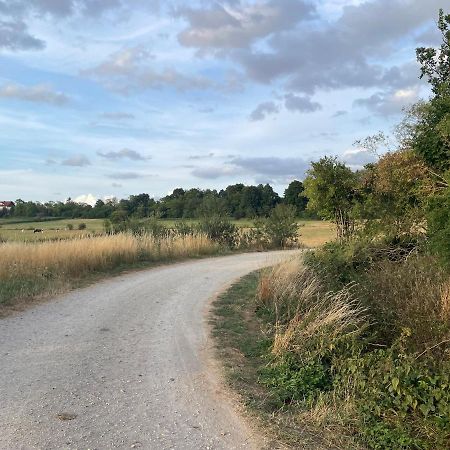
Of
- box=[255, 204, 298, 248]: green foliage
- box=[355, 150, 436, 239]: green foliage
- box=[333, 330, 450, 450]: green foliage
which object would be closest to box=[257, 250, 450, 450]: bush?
box=[333, 330, 450, 450]: green foliage

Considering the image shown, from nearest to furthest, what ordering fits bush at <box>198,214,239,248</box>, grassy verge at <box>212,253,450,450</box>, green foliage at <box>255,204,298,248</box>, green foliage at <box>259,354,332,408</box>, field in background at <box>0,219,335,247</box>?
grassy verge at <box>212,253,450,450</box>
green foliage at <box>259,354,332,408</box>
field in background at <box>0,219,335,247</box>
bush at <box>198,214,239,248</box>
green foliage at <box>255,204,298,248</box>

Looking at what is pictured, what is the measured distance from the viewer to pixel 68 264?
47.8ft

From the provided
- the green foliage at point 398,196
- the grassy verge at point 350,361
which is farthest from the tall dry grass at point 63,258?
the green foliage at point 398,196

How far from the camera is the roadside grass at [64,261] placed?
1125 cm

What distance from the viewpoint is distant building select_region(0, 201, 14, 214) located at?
210 ft

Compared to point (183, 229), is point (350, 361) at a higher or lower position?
lower

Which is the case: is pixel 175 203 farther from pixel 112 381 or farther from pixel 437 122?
pixel 112 381

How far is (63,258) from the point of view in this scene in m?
14.7

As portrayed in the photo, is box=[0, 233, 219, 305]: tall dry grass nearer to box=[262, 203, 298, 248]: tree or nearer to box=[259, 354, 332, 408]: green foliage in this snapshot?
box=[259, 354, 332, 408]: green foliage

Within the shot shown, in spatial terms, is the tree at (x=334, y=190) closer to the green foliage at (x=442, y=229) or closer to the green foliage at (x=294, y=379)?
the green foliage at (x=442, y=229)

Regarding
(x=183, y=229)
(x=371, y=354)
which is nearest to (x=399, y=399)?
(x=371, y=354)

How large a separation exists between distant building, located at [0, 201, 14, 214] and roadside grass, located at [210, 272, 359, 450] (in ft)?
198

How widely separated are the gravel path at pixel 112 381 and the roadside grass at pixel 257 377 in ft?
0.80

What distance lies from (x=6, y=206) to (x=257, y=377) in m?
67.4
